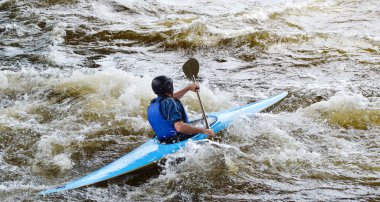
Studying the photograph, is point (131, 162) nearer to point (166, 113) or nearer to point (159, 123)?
point (159, 123)

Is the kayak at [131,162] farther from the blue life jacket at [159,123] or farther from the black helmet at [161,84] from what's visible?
the black helmet at [161,84]

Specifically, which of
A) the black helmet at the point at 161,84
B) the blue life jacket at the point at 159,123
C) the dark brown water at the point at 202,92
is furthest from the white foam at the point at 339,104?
the black helmet at the point at 161,84

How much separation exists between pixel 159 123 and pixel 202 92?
7.76ft

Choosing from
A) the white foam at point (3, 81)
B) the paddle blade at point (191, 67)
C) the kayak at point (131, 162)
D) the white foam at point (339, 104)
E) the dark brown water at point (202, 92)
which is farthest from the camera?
the white foam at point (3, 81)

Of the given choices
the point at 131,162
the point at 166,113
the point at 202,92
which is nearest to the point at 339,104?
the point at 202,92

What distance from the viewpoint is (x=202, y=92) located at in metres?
6.95

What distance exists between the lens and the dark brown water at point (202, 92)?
457 cm

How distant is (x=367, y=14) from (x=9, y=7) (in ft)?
29.3

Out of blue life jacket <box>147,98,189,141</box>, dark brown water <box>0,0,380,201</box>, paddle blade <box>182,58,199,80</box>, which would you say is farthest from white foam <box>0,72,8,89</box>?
blue life jacket <box>147,98,189,141</box>

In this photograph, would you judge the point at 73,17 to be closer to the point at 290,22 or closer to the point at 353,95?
the point at 290,22

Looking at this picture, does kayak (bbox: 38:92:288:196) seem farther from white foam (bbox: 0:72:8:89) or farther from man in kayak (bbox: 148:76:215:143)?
white foam (bbox: 0:72:8:89)

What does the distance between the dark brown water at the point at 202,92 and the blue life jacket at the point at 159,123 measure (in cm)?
25

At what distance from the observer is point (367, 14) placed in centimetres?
1048

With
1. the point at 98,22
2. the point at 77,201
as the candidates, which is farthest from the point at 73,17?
the point at 77,201
